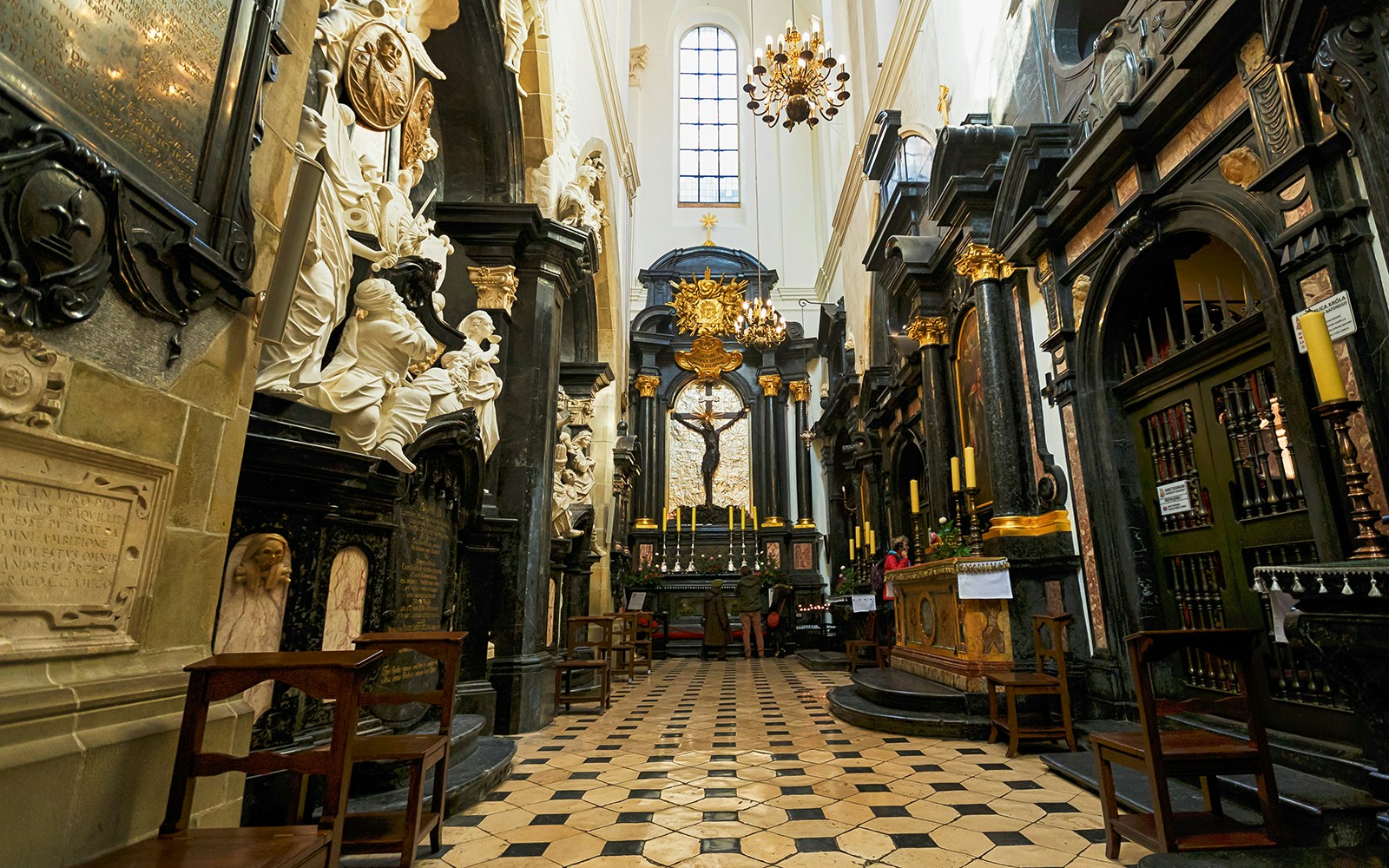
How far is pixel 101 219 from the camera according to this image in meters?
1.63

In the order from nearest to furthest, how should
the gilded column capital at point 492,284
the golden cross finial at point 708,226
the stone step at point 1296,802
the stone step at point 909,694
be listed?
the stone step at point 1296,802
the stone step at point 909,694
the gilded column capital at point 492,284
the golden cross finial at point 708,226

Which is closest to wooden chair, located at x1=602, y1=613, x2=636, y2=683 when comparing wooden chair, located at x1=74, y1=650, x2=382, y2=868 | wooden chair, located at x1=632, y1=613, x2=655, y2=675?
wooden chair, located at x1=632, y1=613, x2=655, y2=675

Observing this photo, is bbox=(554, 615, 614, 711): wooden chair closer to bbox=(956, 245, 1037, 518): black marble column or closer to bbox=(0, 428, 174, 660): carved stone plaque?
bbox=(956, 245, 1037, 518): black marble column

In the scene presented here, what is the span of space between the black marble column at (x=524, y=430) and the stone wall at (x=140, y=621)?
3.43 m

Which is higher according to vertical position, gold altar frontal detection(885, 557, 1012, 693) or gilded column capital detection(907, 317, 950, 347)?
gilded column capital detection(907, 317, 950, 347)

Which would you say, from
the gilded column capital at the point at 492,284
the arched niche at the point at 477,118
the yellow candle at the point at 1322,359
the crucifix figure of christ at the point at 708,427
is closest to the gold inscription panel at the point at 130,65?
the yellow candle at the point at 1322,359

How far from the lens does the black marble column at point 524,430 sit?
215 inches

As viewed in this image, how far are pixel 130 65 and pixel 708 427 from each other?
49.7 ft

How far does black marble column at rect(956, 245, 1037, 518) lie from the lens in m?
5.89

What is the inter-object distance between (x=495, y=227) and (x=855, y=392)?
7.92m

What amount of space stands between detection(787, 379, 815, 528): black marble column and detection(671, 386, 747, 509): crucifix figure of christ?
1343mm

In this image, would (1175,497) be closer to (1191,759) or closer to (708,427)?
(1191,759)

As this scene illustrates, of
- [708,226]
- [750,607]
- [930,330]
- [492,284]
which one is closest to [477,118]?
[492,284]

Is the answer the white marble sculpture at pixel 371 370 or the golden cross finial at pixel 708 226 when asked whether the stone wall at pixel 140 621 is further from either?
the golden cross finial at pixel 708 226
